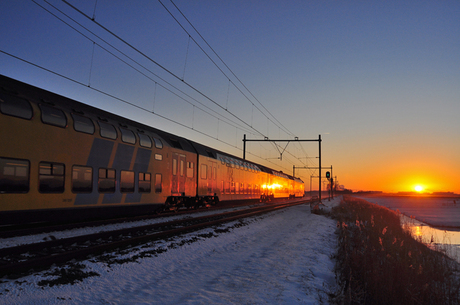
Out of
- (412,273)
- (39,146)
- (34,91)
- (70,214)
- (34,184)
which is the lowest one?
(412,273)

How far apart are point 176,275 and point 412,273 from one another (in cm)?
533

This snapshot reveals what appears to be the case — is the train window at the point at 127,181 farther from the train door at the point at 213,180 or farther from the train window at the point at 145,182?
the train door at the point at 213,180

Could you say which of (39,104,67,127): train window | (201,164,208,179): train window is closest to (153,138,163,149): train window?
(201,164,208,179): train window

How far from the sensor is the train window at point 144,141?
45.4ft

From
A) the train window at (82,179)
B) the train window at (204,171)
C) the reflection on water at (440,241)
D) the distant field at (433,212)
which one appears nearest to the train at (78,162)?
the train window at (82,179)

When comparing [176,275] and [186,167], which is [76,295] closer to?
[176,275]

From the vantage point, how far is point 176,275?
6148 mm

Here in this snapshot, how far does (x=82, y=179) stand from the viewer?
35.1 feet

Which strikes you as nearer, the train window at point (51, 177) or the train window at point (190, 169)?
the train window at point (51, 177)

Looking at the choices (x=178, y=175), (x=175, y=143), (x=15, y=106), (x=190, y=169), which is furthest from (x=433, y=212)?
(x=15, y=106)

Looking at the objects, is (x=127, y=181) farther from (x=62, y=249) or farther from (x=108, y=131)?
(x=62, y=249)

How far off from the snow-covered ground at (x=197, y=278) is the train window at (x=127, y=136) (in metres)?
5.26

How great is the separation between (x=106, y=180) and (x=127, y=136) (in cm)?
213

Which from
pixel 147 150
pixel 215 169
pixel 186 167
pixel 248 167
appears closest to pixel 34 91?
pixel 147 150
